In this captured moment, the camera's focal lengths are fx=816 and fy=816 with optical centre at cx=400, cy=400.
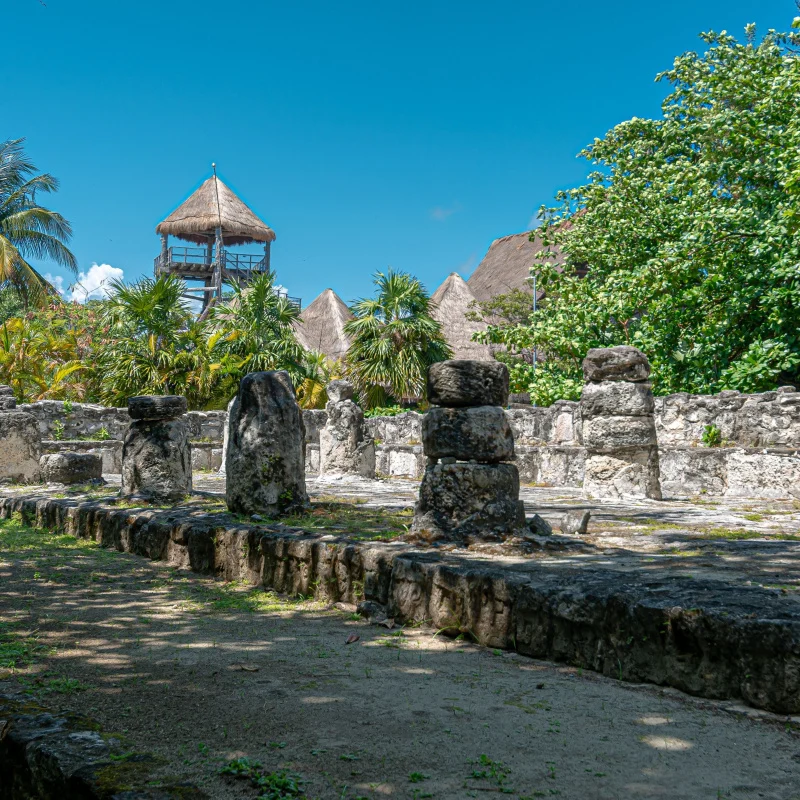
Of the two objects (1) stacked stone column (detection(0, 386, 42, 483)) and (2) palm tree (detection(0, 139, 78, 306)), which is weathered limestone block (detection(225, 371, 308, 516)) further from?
(2) palm tree (detection(0, 139, 78, 306))

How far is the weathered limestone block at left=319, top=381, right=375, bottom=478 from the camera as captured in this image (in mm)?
14320

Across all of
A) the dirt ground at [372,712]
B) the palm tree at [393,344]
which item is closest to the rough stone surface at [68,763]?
the dirt ground at [372,712]

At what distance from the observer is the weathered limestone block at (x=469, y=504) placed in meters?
5.93

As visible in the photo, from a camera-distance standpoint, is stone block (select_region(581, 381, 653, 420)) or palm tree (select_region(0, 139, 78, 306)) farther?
palm tree (select_region(0, 139, 78, 306))

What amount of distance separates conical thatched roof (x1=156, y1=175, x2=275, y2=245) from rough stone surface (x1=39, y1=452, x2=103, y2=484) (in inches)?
907

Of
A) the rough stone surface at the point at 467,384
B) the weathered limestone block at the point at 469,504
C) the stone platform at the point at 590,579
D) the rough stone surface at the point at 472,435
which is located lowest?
the stone platform at the point at 590,579

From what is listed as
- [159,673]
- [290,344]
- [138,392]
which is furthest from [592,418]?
[290,344]

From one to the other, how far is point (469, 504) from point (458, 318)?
25.8 meters

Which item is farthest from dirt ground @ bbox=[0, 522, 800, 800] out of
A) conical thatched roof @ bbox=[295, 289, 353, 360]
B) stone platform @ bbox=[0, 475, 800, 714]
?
conical thatched roof @ bbox=[295, 289, 353, 360]

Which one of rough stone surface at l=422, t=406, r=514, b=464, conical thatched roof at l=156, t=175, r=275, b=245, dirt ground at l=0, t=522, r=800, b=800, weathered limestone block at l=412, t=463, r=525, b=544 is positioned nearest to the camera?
dirt ground at l=0, t=522, r=800, b=800

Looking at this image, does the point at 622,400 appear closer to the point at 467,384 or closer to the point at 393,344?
the point at 467,384

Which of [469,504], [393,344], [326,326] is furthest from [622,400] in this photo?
[326,326]

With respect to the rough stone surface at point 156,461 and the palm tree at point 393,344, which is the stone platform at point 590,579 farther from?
the palm tree at point 393,344

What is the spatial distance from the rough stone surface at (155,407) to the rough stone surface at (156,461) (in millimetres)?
156
